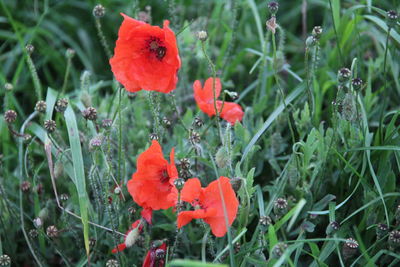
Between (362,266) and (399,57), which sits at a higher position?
(399,57)

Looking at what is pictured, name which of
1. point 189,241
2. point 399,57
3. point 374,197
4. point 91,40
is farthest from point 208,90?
point 91,40

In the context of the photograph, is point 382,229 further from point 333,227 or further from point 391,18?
point 391,18

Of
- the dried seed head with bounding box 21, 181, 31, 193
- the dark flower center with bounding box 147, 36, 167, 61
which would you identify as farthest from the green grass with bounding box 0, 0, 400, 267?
the dark flower center with bounding box 147, 36, 167, 61

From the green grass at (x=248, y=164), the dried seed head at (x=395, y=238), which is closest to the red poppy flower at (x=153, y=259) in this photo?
the green grass at (x=248, y=164)

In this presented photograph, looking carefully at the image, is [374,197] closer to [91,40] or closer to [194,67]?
[194,67]

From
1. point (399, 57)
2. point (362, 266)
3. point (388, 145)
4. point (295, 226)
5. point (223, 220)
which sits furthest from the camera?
point (399, 57)

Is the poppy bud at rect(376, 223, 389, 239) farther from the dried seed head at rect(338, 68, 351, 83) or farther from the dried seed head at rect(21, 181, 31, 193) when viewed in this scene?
the dried seed head at rect(21, 181, 31, 193)
